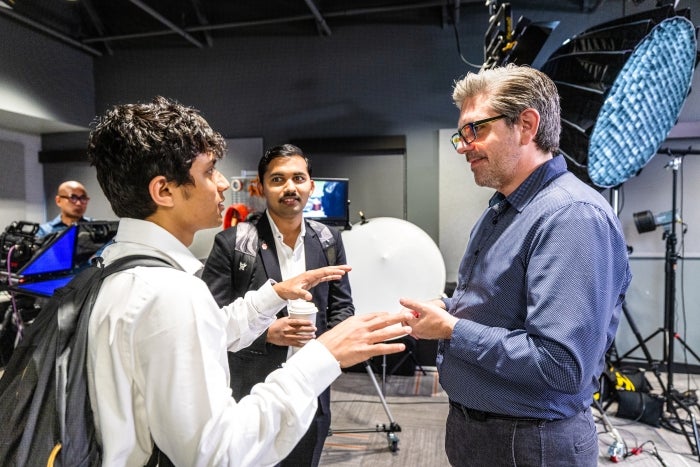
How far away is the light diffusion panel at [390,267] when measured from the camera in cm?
288

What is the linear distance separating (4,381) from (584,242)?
130 cm

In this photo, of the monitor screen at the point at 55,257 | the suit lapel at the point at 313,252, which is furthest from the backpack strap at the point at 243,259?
the monitor screen at the point at 55,257

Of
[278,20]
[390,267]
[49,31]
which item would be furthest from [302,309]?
[49,31]

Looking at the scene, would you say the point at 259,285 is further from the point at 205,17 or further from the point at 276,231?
the point at 205,17

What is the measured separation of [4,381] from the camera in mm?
745

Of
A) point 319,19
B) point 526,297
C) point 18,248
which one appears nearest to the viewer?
point 526,297

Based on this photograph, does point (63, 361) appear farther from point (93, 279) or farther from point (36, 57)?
point (36, 57)

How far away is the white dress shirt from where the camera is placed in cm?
67

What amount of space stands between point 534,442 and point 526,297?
16.5 inches

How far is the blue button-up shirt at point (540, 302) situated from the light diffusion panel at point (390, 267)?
1.62 metres

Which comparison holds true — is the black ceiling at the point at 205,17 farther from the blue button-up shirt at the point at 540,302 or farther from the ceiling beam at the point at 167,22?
the blue button-up shirt at the point at 540,302

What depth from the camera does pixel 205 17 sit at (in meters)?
4.35

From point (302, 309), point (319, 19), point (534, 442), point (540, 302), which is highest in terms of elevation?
point (319, 19)

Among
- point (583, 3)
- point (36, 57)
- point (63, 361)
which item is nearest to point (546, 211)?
point (63, 361)
